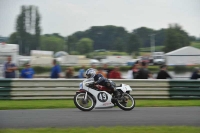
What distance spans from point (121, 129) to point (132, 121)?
4.21ft

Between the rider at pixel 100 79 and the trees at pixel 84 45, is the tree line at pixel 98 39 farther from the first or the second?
the rider at pixel 100 79

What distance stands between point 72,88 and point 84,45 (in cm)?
1094

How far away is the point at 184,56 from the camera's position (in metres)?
23.9

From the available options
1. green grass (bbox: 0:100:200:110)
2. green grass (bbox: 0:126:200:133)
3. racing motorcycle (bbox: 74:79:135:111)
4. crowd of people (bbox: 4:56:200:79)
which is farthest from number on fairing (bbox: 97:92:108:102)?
green grass (bbox: 0:126:200:133)

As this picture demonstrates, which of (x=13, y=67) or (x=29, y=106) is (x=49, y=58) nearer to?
(x=13, y=67)

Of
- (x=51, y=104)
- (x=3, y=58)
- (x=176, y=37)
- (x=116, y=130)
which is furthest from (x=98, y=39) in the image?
(x=116, y=130)

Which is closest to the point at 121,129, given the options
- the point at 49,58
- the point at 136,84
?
the point at 136,84

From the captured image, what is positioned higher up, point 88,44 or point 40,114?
point 88,44

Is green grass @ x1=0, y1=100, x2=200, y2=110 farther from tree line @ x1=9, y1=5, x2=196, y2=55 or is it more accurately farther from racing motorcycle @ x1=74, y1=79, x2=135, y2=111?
tree line @ x1=9, y1=5, x2=196, y2=55

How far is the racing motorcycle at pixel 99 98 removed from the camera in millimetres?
11000

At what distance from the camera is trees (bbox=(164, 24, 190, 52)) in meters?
23.3

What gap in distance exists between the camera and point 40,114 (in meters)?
A: 9.90

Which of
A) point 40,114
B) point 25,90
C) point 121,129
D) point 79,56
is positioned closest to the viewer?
point 121,129

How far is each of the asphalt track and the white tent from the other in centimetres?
1228
